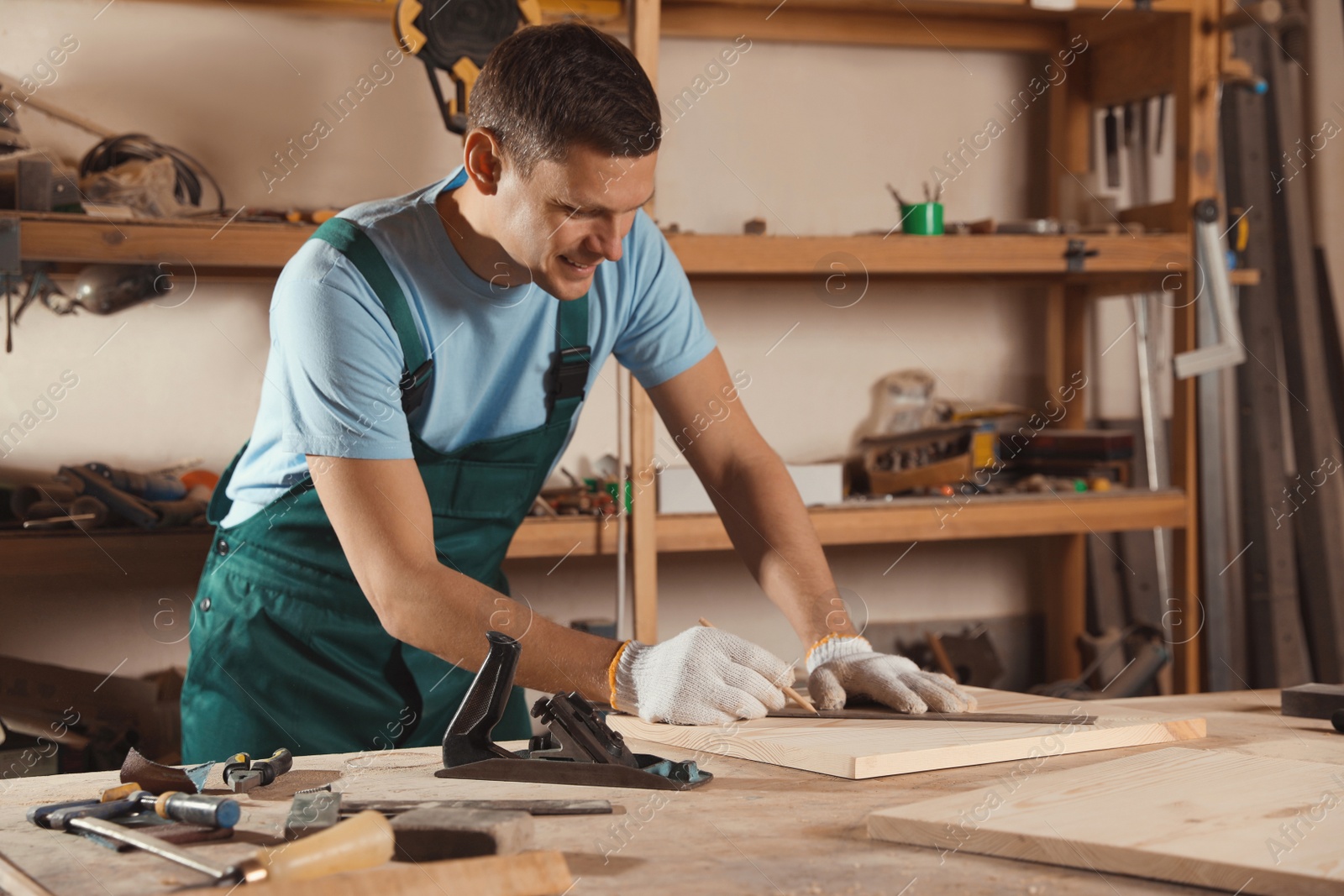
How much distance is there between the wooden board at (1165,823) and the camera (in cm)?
78

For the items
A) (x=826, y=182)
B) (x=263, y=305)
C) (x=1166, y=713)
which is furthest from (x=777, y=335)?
(x=1166, y=713)

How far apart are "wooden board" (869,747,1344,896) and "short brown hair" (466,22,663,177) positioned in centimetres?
81

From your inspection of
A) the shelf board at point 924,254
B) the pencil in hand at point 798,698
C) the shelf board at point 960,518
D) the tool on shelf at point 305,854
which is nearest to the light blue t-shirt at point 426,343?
the pencil in hand at point 798,698

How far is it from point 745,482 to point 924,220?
4.08 ft

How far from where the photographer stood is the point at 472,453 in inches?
63.1

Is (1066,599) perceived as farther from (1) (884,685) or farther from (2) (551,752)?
(2) (551,752)

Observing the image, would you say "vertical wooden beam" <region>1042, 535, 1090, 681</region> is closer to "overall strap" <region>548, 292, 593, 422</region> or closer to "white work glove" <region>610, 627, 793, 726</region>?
"overall strap" <region>548, 292, 593, 422</region>

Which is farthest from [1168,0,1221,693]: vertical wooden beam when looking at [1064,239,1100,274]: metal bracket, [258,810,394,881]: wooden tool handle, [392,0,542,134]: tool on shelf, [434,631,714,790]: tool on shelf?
[258,810,394,881]: wooden tool handle

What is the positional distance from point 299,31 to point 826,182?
1.33 meters

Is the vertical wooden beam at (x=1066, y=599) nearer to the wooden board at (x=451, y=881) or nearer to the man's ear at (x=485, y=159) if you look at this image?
the man's ear at (x=485, y=159)

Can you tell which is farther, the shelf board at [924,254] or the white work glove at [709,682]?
the shelf board at [924,254]

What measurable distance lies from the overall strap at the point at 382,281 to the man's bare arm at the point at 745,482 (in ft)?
1.33

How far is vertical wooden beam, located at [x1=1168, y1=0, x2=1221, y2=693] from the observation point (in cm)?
284

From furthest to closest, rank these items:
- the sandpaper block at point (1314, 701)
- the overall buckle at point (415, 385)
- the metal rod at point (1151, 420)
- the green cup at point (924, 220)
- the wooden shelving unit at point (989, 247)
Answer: the metal rod at point (1151, 420) < the green cup at point (924, 220) < the wooden shelving unit at point (989, 247) < the overall buckle at point (415, 385) < the sandpaper block at point (1314, 701)
